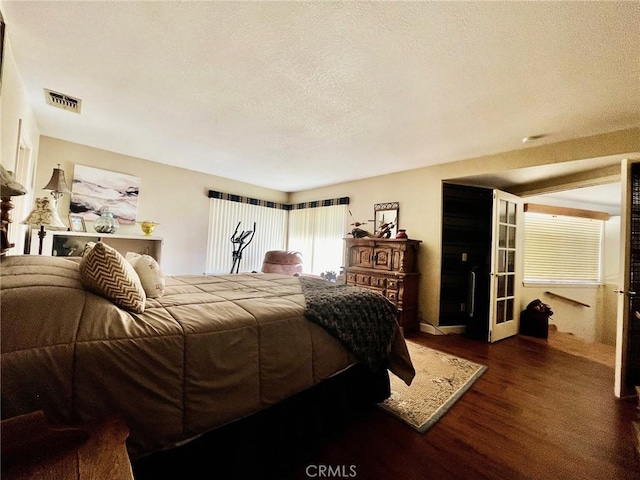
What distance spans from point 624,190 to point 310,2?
2905mm

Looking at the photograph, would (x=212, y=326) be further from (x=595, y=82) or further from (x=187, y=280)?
(x=595, y=82)

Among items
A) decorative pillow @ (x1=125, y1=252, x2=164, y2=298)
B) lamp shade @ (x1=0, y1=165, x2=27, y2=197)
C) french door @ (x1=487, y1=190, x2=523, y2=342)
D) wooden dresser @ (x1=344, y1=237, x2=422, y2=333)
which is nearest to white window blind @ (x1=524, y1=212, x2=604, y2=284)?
french door @ (x1=487, y1=190, x2=523, y2=342)

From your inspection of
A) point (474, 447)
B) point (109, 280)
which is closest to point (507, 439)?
point (474, 447)

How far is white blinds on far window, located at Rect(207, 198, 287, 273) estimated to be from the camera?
4.67 meters

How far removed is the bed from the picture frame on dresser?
8.16 feet

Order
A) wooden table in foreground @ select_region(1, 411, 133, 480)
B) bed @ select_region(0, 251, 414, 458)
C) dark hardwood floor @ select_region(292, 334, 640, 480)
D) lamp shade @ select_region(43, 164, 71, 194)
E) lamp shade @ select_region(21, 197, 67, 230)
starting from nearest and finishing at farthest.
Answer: wooden table in foreground @ select_region(1, 411, 133, 480)
bed @ select_region(0, 251, 414, 458)
dark hardwood floor @ select_region(292, 334, 640, 480)
lamp shade @ select_region(21, 197, 67, 230)
lamp shade @ select_region(43, 164, 71, 194)

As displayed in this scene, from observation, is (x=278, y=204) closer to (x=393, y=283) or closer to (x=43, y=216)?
(x=393, y=283)

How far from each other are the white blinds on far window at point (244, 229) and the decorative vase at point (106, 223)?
1.43 m

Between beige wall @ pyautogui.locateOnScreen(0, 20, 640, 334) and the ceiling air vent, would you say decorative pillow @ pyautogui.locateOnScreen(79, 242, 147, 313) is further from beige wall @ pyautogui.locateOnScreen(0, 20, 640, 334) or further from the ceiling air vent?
the ceiling air vent

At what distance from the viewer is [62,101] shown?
7.50 feet

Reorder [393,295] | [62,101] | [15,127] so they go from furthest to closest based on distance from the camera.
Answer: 1. [393,295]
2. [62,101]
3. [15,127]

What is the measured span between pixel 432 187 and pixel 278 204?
10.5ft

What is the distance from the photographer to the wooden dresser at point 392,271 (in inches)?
137

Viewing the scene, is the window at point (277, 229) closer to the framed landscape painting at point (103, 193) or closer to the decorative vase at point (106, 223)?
→ the framed landscape painting at point (103, 193)
